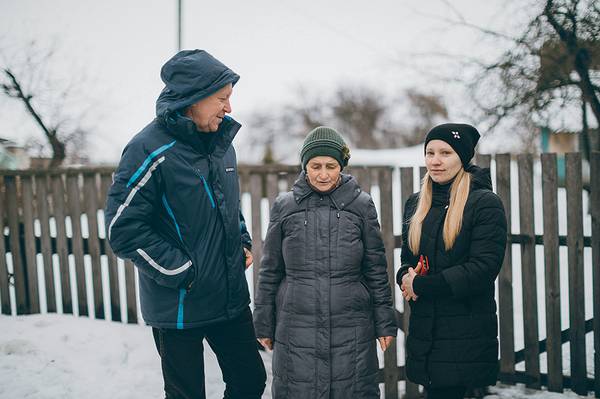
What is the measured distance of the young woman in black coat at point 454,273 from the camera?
7.87ft

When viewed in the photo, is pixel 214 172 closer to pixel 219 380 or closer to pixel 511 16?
pixel 219 380

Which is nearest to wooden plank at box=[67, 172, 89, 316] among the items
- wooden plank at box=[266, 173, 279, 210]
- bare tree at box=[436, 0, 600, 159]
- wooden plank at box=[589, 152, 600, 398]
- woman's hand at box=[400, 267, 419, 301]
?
wooden plank at box=[266, 173, 279, 210]

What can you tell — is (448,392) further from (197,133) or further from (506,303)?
(197,133)

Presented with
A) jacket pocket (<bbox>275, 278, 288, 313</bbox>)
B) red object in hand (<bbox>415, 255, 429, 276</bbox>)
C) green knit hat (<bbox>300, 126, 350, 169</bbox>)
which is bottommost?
jacket pocket (<bbox>275, 278, 288, 313</bbox>)

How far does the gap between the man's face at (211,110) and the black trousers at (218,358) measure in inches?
39.0

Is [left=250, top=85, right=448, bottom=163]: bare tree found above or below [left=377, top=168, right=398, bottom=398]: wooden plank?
above

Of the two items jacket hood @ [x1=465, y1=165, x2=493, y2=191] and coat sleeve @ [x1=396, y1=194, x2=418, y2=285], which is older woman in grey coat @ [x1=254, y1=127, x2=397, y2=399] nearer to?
coat sleeve @ [x1=396, y1=194, x2=418, y2=285]

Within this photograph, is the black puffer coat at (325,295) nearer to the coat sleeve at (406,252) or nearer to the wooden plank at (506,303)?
the coat sleeve at (406,252)

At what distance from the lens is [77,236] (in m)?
4.34

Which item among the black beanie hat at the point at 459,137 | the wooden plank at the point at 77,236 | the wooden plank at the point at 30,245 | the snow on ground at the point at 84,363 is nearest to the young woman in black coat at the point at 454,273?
the black beanie hat at the point at 459,137

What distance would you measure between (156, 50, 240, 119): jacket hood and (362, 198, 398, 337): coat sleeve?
3.43 feet

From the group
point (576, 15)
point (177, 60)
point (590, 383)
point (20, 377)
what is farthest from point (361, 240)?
point (576, 15)

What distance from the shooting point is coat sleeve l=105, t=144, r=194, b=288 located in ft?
7.09

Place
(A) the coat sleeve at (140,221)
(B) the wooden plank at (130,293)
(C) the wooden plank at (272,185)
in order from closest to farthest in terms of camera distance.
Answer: (A) the coat sleeve at (140,221) < (C) the wooden plank at (272,185) < (B) the wooden plank at (130,293)
